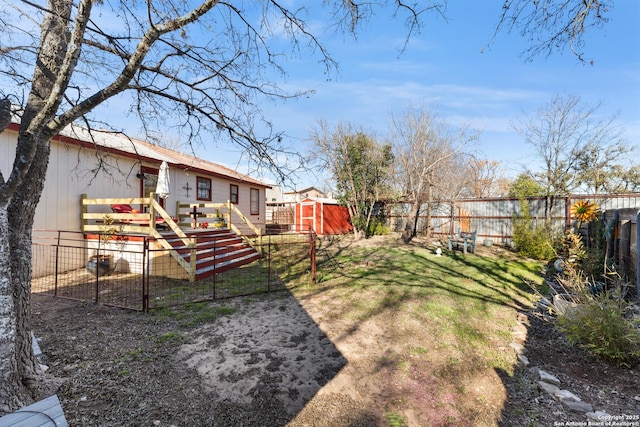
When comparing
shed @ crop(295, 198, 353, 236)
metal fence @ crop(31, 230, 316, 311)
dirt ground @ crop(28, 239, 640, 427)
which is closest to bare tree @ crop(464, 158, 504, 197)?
shed @ crop(295, 198, 353, 236)

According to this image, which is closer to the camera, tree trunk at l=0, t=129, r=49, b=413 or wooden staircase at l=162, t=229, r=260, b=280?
tree trunk at l=0, t=129, r=49, b=413

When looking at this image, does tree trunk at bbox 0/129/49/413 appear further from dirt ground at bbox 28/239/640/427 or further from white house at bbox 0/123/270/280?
white house at bbox 0/123/270/280

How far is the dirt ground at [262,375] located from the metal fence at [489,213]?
920 centimetres

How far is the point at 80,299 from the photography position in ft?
17.0

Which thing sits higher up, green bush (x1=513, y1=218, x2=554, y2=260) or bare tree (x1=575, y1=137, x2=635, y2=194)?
bare tree (x1=575, y1=137, x2=635, y2=194)

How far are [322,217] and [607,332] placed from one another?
15266mm

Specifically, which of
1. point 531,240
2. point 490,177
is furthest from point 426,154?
point 490,177

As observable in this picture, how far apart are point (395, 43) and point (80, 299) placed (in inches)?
261

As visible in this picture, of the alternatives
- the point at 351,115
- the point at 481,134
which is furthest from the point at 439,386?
the point at 351,115

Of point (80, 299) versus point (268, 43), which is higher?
point (268, 43)

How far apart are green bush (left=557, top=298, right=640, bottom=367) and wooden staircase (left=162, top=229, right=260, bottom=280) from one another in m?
5.58

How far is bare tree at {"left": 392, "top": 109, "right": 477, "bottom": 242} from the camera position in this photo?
44.6 feet

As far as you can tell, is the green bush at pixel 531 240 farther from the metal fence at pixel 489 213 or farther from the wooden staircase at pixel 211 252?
the wooden staircase at pixel 211 252

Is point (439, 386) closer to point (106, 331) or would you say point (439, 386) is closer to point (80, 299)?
point (106, 331)
